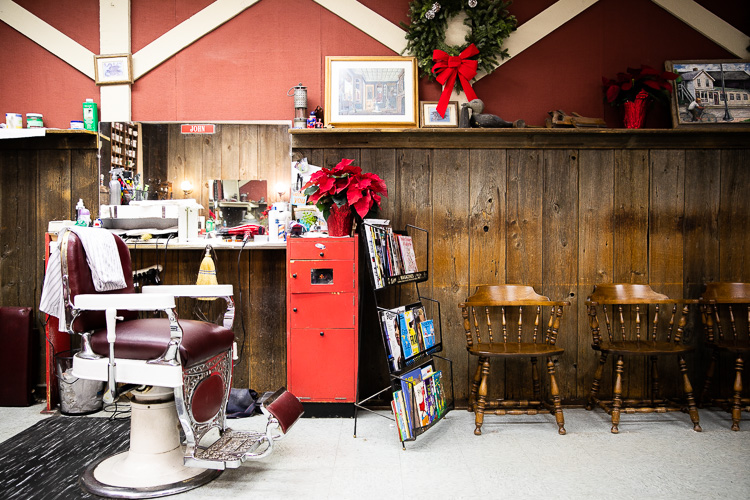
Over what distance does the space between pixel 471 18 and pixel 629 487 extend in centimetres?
293

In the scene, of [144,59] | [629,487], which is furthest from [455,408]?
[144,59]

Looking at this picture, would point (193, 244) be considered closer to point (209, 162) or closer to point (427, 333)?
point (209, 162)

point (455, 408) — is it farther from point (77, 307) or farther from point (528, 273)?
point (77, 307)

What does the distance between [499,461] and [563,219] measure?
1706mm

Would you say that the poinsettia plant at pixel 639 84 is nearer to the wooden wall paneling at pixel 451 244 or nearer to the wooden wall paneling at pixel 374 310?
the wooden wall paneling at pixel 451 244

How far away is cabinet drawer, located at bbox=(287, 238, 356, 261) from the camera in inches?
120

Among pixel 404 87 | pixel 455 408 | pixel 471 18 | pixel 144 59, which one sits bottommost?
pixel 455 408

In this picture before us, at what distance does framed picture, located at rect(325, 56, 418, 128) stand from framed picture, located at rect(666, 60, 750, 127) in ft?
5.92

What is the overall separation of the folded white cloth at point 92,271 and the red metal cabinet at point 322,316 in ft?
3.38

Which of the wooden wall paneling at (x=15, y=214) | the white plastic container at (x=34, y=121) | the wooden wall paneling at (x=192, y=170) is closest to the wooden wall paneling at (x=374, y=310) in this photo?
the wooden wall paneling at (x=192, y=170)

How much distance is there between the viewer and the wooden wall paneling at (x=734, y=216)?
3.44 m

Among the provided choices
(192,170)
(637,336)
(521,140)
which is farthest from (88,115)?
(637,336)

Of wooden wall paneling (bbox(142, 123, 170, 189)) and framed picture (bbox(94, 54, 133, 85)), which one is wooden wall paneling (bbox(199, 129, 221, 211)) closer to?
wooden wall paneling (bbox(142, 123, 170, 189))

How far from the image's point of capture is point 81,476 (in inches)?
89.3
